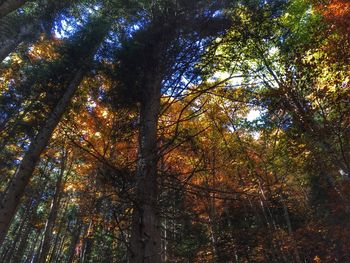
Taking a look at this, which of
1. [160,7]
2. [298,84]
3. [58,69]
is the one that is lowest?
[160,7]

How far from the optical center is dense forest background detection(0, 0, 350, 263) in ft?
14.6

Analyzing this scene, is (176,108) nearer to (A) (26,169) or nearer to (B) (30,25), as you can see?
(A) (26,169)

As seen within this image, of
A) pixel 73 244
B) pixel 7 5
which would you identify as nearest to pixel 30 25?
pixel 7 5

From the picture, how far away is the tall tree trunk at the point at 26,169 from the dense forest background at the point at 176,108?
4 centimetres

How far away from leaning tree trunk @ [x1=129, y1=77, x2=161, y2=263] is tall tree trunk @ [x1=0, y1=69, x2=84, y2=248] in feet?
15.0

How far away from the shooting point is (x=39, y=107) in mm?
9773

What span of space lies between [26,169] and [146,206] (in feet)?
17.2

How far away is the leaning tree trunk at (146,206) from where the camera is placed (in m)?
3.53

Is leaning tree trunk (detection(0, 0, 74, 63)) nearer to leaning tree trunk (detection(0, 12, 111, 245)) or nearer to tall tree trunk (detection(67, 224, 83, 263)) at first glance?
leaning tree trunk (detection(0, 12, 111, 245))

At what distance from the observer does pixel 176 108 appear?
1270 cm

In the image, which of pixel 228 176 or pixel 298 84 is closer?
pixel 298 84

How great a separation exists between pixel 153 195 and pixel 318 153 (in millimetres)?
7840

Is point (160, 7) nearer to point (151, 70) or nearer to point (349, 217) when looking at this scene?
point (151, 70)

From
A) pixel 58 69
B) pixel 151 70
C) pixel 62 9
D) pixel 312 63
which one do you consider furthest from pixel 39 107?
pixel 312 63
